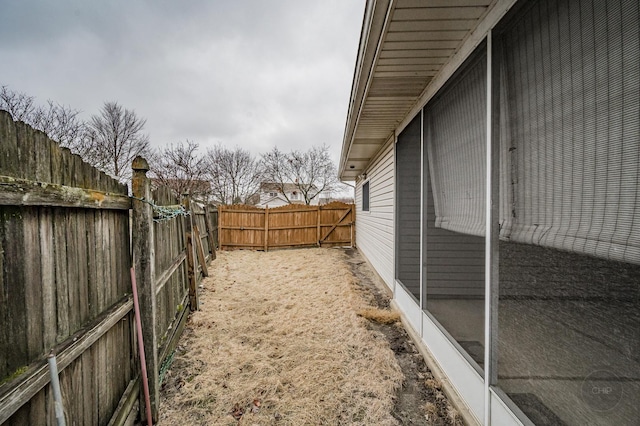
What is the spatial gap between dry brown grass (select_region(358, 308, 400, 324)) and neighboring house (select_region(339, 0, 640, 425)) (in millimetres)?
795

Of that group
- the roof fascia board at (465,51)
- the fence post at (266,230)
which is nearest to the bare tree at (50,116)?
the fence post at (266,230)

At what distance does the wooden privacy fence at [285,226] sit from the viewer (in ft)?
35.9

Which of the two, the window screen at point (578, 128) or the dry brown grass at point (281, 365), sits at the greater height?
the window screen at point (578, 128)

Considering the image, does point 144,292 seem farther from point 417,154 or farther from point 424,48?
point 417,154

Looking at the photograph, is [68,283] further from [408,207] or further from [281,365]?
[408,207]

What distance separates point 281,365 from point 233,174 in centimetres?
1967

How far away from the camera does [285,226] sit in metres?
11.1

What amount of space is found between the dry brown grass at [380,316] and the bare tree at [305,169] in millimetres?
19708

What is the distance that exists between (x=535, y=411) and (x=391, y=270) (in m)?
3.36

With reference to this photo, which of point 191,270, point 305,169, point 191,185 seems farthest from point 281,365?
point 305,169

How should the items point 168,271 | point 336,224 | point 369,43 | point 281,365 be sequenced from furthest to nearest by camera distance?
point 336,224, point 168,271, point 281,365, point 369,43

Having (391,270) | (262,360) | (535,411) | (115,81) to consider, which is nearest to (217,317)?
(262,360)

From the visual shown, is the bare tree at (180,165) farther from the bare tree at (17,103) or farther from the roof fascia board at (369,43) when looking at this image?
the roof fascia board at (369,43)

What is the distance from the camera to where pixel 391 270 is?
15.7ft
